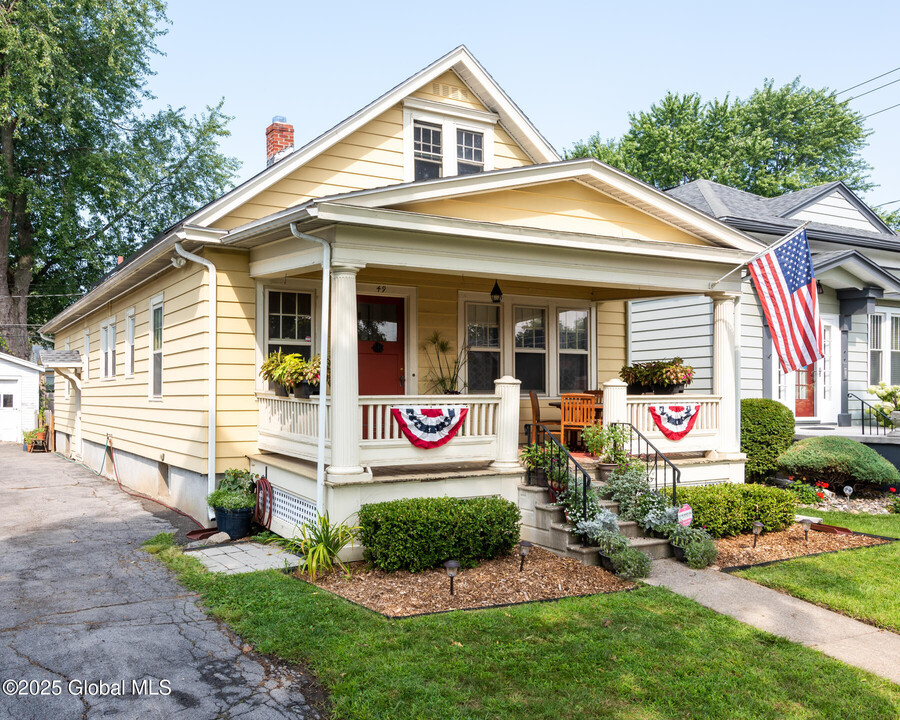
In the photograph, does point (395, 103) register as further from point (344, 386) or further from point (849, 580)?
point (849, 580)

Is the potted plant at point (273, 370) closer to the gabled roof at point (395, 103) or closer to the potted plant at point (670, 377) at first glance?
the gabled roof at point (395, 103)

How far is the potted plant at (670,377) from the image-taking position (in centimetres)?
1023

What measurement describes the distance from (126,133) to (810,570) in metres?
32.0

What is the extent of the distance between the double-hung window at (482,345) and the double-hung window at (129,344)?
6523 millimetres

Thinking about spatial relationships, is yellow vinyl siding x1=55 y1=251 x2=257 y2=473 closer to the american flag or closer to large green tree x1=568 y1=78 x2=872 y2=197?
the american flag

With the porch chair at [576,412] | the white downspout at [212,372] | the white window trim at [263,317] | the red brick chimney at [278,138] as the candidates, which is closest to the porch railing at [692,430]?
the porch chair at [576,412]

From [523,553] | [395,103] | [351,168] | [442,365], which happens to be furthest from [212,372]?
[395,103]

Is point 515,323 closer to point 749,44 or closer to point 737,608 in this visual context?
point 737,608

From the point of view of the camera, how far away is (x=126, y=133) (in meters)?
31.2

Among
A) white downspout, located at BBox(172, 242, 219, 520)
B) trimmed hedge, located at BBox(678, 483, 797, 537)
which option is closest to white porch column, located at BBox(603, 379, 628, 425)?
trimmed hedge, located at BBox(678, 483, 797, 537)

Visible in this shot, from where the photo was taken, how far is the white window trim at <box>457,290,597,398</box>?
11.6 metres

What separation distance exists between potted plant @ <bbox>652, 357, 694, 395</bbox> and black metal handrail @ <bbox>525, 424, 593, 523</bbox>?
2.32 m

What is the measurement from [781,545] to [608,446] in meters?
2.27

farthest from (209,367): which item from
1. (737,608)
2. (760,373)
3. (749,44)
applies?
(749,44)
